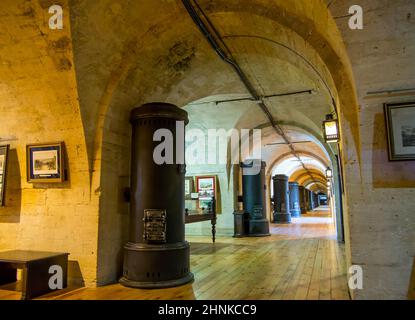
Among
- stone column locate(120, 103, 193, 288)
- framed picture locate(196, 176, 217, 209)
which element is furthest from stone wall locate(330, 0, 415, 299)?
framed picture locate(196, 176, 217, 209)

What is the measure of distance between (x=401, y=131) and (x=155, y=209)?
2.94 meters

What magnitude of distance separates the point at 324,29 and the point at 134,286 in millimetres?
Result: 3779

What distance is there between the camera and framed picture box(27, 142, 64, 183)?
4242 mm

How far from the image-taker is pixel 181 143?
457 cm

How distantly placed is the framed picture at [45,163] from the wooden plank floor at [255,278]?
58.0 inches

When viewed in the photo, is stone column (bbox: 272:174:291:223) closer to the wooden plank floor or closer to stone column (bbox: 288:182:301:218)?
stone column (bbox: 288:182:301:218)

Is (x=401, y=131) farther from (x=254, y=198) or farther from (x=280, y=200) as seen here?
(x=280, y=200)

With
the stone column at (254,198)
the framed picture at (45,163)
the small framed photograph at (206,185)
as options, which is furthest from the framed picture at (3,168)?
the stone column at (254,198)

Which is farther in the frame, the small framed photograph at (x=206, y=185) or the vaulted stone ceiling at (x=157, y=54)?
the small framed photograph at (x=206, y=185)

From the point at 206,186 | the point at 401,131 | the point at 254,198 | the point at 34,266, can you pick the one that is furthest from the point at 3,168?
the point at 254,198

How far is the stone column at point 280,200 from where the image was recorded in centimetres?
1477

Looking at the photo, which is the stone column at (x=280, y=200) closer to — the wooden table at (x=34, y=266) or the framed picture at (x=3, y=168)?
the wooden table at (x=34, y=266)

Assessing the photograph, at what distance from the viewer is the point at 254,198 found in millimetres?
10031
